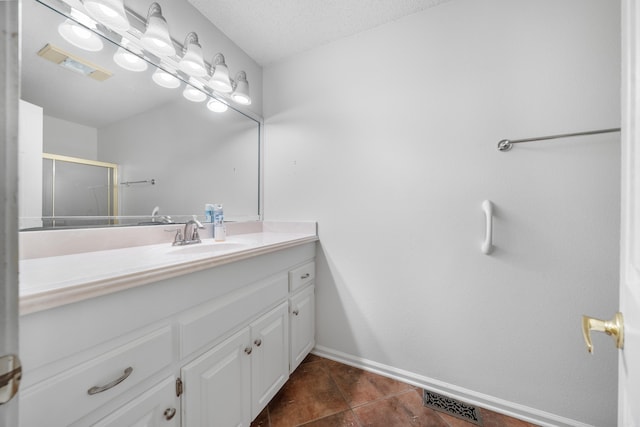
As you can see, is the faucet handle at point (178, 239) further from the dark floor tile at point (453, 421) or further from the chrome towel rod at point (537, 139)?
the chrome towel rod at point (537, 139)

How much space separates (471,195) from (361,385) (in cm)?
124

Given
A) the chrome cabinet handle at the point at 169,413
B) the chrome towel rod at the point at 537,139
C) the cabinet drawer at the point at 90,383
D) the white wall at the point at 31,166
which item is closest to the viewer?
the cabinet drawer at the point at 90,383

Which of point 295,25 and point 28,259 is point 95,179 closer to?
point 28,259

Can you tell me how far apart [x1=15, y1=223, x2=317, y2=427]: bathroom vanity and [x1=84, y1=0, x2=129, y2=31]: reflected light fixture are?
0.95m

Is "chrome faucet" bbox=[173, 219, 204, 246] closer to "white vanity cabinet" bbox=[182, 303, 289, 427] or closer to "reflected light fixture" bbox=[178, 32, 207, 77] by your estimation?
"white vanity cabinet" bbox=[182, 303, 289, 427]

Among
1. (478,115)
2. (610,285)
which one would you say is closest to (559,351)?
(610,285)

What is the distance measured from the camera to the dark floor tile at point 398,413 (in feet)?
3.72

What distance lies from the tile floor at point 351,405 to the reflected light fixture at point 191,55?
183 cm

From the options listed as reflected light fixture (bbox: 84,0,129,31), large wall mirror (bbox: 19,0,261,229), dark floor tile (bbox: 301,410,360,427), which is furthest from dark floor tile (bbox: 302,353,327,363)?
reflected light fixture (bbox: 84,0,129,31)

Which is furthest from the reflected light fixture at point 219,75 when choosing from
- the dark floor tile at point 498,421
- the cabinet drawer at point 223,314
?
the dark floor tile at point 498,421

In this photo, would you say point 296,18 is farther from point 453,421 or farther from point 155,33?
point 453,421

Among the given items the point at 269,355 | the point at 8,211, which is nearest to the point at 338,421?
the point at 269,355

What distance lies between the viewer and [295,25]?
1.47m

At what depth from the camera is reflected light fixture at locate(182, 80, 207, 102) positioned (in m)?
1.38
